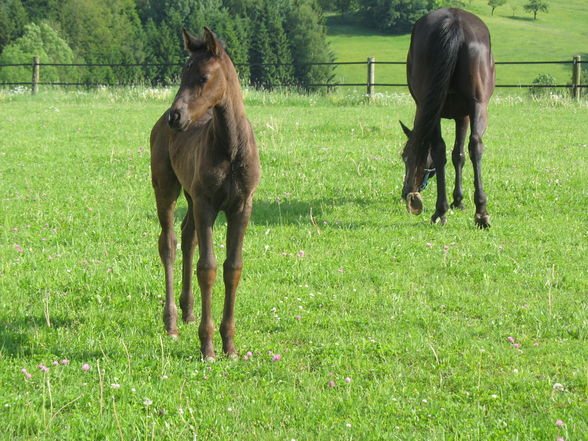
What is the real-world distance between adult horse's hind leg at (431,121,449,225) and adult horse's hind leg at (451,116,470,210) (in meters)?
0.55

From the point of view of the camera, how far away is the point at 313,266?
7047 mm

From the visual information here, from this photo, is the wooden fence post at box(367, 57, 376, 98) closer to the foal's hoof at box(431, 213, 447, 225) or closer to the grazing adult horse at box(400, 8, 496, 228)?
the grazing adult horse at box(400, 8, 496, 228)

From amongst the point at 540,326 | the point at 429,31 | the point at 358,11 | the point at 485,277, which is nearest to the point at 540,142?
the point at 429,31

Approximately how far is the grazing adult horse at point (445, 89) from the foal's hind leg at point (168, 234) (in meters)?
3.49

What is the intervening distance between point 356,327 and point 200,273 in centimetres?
144

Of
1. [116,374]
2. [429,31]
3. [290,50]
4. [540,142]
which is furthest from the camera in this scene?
[290,50]

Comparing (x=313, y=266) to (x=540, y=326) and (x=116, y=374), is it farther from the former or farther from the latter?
(x=116, y=374)

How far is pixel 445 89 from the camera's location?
8.50m

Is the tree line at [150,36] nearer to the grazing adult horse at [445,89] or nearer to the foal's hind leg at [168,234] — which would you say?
the grazing adult horse at [445,89]

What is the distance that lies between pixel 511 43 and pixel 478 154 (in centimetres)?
8896

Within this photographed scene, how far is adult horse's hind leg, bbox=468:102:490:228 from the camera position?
340 inches

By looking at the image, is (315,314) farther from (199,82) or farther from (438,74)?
(438,74)

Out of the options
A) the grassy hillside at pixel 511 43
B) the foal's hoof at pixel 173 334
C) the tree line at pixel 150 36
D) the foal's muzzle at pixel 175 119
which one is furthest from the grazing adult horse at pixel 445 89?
the grassy hillside at pixel 511 43

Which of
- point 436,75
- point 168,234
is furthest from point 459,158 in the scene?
point 168,234
